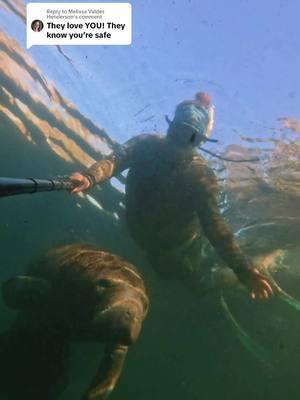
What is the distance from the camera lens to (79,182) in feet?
19.2

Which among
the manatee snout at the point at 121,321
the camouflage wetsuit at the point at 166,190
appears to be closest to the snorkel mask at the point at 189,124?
the camouflage wetsuit at the point at 166,190

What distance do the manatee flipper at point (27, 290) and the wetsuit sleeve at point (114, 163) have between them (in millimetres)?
2060

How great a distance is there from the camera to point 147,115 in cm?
981

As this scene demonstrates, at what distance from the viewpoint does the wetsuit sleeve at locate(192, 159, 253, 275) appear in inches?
265

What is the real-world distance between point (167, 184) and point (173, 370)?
10030 mm

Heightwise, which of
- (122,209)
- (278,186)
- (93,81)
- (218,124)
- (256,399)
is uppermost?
(93,81)

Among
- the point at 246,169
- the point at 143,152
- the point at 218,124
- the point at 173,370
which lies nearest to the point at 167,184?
the point at 143,152

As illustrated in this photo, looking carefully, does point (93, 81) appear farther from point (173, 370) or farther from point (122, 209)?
point (173, 370)

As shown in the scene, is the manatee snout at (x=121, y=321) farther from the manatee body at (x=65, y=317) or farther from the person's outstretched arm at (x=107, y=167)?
the person's outstretched arm at (x=107, y=167)
